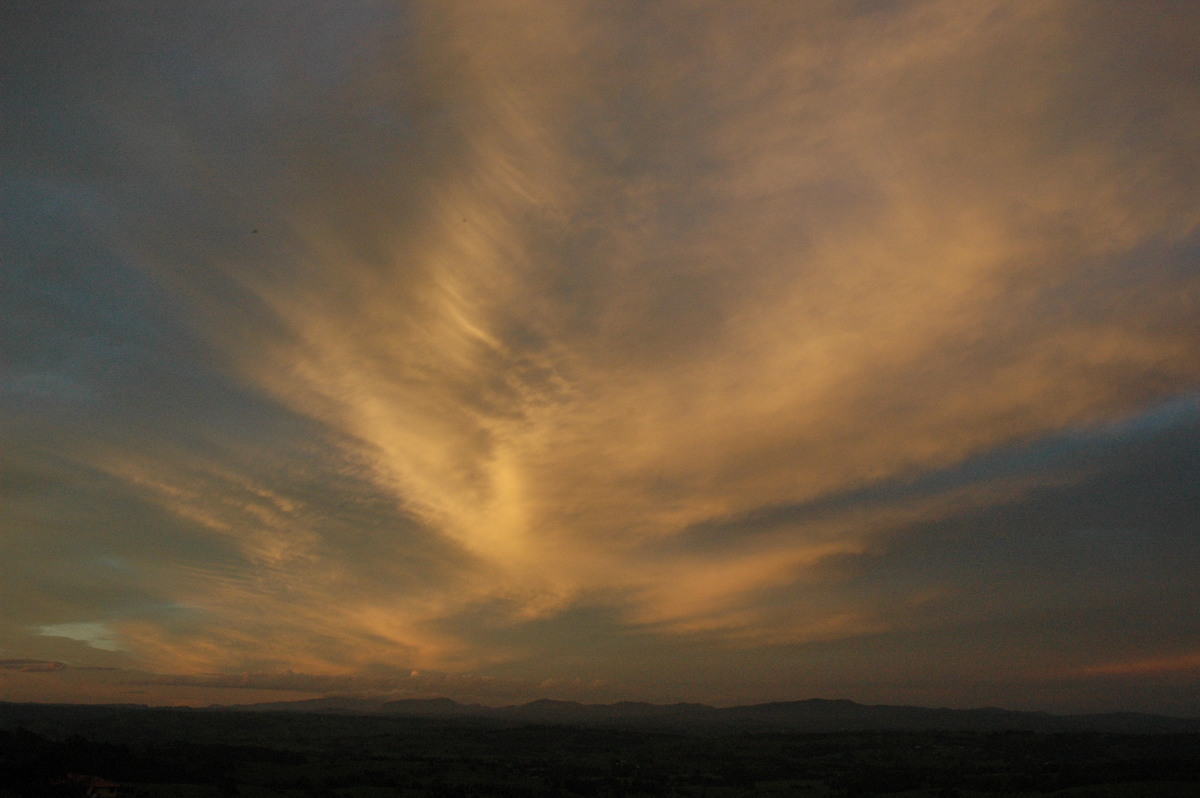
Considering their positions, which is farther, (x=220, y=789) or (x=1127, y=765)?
(x=1127, y=765)

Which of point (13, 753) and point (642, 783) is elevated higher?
point (13, 753)

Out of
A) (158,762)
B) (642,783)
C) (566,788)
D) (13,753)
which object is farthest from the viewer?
(642,783)

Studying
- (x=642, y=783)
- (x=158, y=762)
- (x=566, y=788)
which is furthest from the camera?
(x=642, y=783)

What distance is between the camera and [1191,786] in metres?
125

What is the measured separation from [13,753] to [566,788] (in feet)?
347

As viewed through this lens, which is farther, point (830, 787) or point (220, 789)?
point (830, 787)

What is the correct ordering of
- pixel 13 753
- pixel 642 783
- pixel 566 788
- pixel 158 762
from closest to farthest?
pixel 13 753
pixel 158 762
pixel 566 788
pixel 642 783

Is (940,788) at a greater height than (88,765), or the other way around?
(88,765)

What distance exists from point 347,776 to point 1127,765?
18916 centimetres

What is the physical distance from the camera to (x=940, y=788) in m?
146

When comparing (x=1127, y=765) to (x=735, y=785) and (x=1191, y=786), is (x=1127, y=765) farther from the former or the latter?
(x=735, y=785)

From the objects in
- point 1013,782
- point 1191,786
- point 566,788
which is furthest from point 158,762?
point 1191,786

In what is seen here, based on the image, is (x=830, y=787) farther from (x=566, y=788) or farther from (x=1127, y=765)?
(x=1127, y=765)

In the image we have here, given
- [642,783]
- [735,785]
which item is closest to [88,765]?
[642,783]
